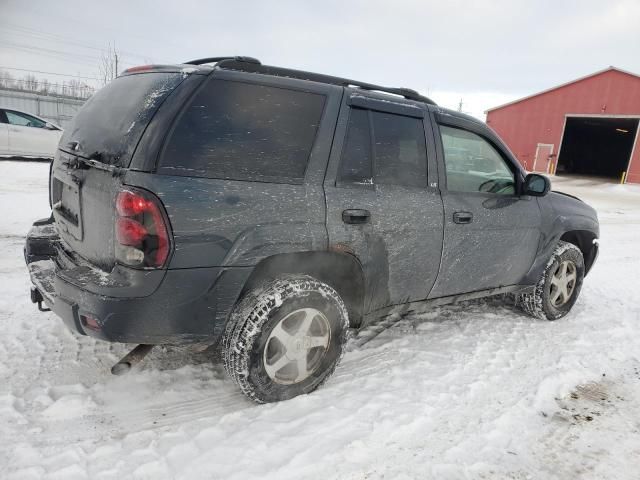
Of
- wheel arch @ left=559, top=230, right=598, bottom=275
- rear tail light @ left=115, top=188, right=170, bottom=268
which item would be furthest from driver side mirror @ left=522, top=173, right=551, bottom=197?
rear tail light @ left=115, top=188, right=170, bottom=268

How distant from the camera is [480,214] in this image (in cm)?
342

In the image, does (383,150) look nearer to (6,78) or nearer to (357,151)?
(357,151)

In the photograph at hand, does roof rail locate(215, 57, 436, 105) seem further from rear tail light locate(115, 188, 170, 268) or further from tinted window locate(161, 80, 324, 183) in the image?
rear tail light locate(115, 188, 170, 268)

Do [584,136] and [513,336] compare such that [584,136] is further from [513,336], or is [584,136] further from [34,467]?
[34,467]

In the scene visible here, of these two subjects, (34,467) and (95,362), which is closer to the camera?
(34,467)

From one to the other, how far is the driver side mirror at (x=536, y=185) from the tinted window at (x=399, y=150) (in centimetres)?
112

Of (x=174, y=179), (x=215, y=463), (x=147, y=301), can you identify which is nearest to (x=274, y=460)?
(x=215, y=463)

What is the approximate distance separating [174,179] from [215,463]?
1.38m

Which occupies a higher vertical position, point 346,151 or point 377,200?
point 346,151

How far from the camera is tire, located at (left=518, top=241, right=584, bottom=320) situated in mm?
4176

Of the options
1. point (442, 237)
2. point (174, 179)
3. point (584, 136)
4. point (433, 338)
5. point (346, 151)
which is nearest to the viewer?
point (174, 179)

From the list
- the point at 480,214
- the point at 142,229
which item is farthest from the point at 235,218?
the point at 480,214

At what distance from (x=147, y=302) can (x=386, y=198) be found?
1557 mm

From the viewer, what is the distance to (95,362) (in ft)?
9.79
